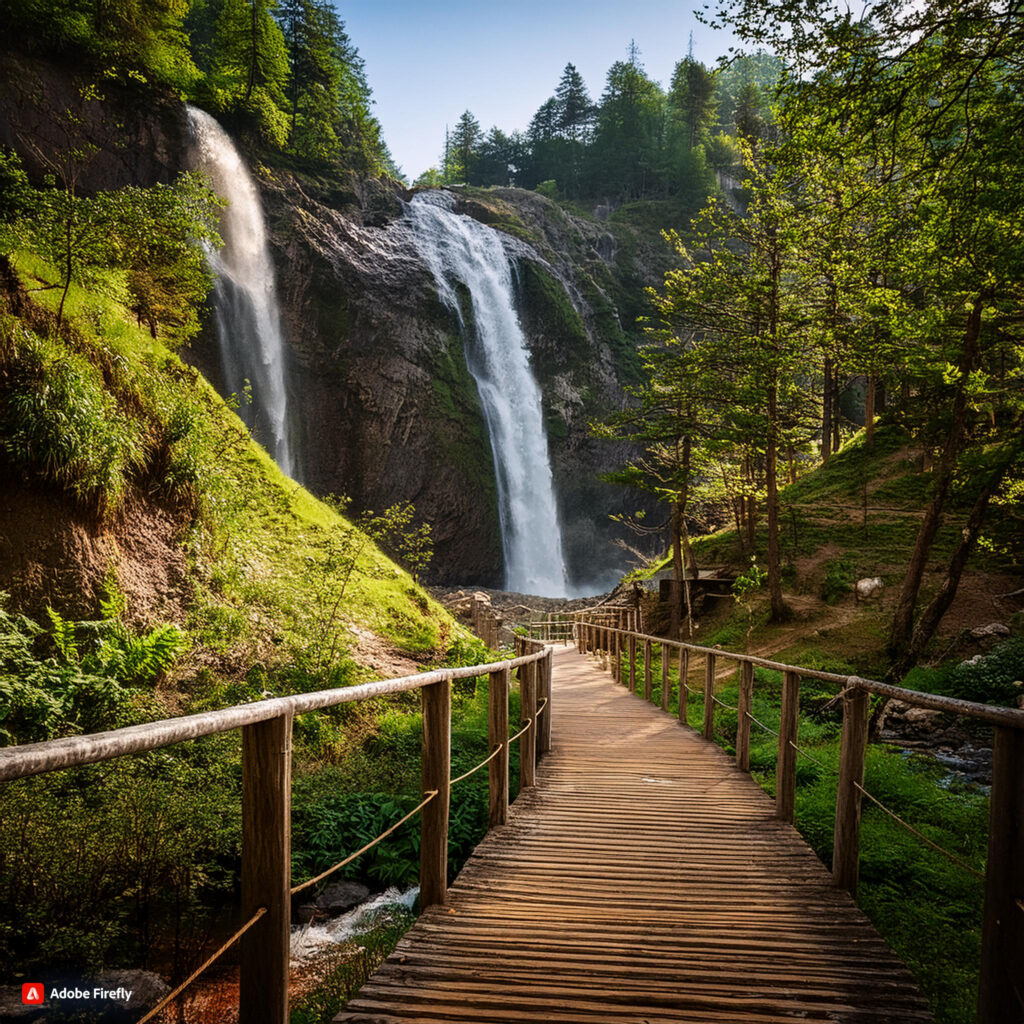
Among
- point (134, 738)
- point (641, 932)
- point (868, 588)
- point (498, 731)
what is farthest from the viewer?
point (868, 588)

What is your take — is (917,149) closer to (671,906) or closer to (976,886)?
(976,886)

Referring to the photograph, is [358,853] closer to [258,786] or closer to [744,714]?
[258,786]

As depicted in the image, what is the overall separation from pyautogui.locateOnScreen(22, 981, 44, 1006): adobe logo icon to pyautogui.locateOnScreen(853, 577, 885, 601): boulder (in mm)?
18048

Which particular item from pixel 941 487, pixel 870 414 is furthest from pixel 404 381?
pixel 941 487

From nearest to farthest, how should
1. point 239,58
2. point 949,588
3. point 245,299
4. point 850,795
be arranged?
point 850,795, point 949,588, point 245,299, point 239,58

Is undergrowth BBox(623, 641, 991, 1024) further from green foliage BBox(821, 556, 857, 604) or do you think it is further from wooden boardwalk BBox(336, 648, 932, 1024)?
green foliage BBox(821, 556, 857, 604)

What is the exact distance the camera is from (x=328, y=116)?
32.7 metres

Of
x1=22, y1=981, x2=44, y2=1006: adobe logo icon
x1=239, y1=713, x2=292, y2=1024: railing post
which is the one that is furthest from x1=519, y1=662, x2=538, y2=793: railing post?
x1=239, y1=713, x2=292, y2=1024: railing post

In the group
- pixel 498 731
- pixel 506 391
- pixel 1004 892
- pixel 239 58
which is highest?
pixel 239 58

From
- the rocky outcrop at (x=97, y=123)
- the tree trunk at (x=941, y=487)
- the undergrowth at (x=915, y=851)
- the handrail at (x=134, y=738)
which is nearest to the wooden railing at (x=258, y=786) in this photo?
the handrail at (x=134, y=738)

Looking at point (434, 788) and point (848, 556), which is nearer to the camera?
point (434, 788)

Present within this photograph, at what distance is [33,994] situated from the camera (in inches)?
129

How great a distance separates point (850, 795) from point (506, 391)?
3307 cm

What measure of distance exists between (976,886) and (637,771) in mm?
2597
